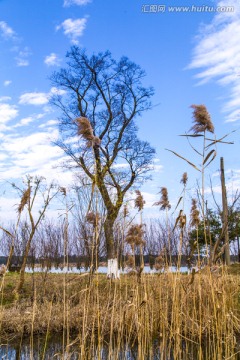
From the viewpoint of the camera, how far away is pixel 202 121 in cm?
277

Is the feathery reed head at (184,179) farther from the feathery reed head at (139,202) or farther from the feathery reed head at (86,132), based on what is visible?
the feathery reed head at (86,132)

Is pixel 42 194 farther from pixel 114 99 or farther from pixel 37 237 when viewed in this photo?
pixel 37 237

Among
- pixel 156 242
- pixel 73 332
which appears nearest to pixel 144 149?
pixel 156 242

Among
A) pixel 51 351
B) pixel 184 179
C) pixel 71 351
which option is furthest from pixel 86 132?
pixel 51 351

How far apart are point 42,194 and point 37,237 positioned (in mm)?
12791

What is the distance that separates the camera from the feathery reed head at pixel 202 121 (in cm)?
275

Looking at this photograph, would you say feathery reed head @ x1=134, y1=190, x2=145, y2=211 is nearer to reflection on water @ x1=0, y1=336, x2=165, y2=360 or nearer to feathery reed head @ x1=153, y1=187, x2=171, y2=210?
feathery reed head @ x1=153, y1=187, x2=171, y2=210

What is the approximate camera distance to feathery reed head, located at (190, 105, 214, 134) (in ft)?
9.02

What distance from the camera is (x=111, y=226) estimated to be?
13.6 metres

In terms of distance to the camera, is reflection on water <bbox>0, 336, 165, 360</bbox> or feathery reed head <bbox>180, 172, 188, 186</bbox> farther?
reflection on water <bbox>0, 336, 165, 360</bbox>

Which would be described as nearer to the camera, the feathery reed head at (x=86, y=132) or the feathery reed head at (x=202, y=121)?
the feathery reed head at (x=86, y=132)

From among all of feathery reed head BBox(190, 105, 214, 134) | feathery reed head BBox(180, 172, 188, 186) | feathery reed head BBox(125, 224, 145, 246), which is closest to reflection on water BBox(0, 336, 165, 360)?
feathery reed head BBox(125, 224, 145, 246)

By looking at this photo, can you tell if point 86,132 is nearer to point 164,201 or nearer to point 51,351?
point 164,201

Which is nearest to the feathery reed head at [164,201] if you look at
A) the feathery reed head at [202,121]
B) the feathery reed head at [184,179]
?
the feathery reed head at [184,179]
